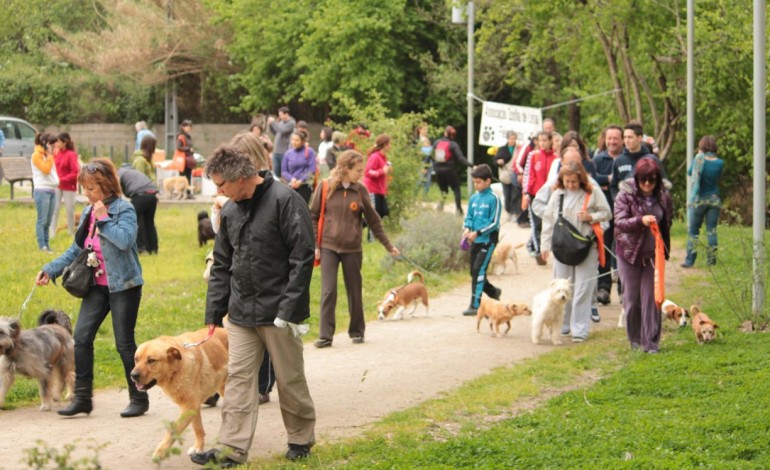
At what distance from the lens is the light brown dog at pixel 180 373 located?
755 cm

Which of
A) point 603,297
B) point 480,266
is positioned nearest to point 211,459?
point 480,266

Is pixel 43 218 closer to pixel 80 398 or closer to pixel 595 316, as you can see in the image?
pixel 595 316

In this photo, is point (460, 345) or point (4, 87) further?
point (4, 87)

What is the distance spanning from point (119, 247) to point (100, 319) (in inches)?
25.0

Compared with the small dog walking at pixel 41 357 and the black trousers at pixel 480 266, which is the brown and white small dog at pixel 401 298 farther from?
the small dog walking at pixel 41 357

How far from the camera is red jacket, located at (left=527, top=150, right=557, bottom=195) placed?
1631 cm

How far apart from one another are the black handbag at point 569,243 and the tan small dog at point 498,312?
0.87 m

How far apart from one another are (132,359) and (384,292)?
7.36 metres

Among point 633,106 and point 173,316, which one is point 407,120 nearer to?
point 633,106

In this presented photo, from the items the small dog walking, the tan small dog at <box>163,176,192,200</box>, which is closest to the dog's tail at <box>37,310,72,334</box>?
the small dog walking

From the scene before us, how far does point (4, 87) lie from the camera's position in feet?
155

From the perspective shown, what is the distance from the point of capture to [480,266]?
13.7 metres

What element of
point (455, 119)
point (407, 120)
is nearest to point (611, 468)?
point (407, 120)

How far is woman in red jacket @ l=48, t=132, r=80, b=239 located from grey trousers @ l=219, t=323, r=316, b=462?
11.4m
